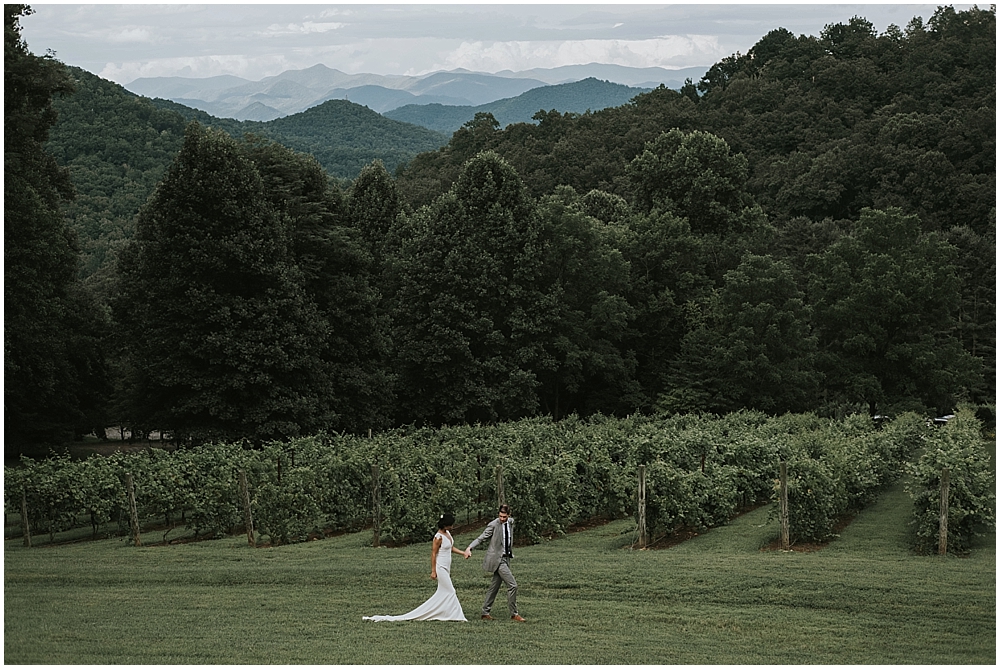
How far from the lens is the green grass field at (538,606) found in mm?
12141

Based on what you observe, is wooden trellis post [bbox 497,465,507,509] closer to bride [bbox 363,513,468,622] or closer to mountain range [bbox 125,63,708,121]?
bride [bbox 363,513,468,622]

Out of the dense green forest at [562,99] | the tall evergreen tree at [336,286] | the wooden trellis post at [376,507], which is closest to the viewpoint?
the wooden trellis post at [376,507]

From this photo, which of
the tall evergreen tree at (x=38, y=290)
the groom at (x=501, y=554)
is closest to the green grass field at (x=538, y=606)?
the groom at (x=501, y=554)

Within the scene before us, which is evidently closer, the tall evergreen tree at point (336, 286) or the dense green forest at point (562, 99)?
the tall evergreen tree at point (336, 286)

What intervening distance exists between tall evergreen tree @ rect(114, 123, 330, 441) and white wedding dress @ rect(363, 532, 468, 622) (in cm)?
2254

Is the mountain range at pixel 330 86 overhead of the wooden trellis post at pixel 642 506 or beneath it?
overhead

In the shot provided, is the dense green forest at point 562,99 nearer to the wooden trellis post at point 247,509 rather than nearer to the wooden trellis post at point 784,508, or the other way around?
the wooden trellis post at point 247,509

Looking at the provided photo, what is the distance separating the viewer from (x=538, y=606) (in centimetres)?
1467

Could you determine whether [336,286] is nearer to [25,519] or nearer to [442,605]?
[25,519]

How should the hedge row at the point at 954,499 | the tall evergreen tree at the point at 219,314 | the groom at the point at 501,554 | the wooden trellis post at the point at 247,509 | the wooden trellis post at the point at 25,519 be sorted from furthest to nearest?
1. the tall evergreen tree at the point at 219,314
2. the wooden trellis post at the point at 25,519
3. the wooden trellis post at the point at 247,509
4. the hedge row at the point at 954,499
5. the groom at the point at 501,554

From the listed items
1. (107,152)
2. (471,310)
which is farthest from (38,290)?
(107,152)

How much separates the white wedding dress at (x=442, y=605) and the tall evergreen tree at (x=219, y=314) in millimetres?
22537

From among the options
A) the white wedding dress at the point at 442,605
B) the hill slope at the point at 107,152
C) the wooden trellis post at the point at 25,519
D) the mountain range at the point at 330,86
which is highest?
the mountain range at the point at 330,86

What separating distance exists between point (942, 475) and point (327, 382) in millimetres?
24501
